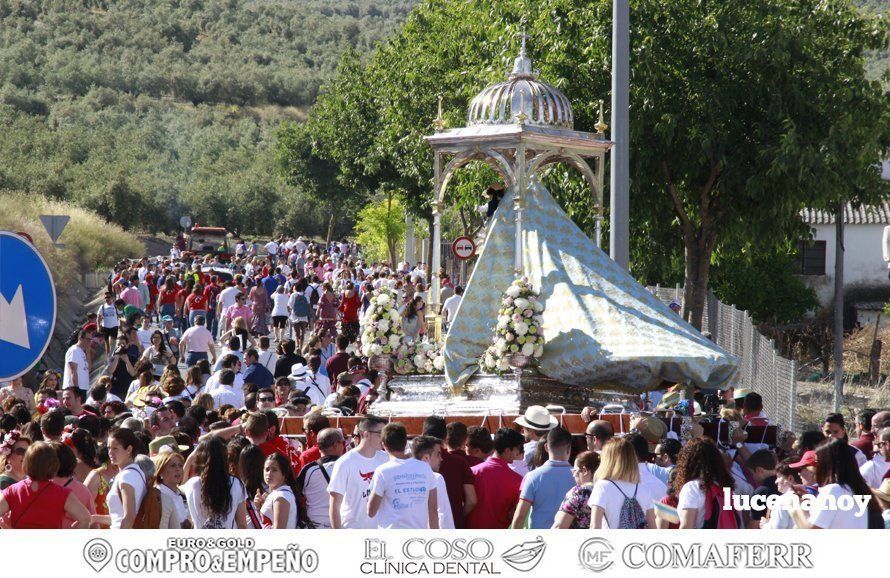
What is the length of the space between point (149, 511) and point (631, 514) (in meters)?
2.87

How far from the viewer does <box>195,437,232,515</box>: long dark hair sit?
8414 millimetres

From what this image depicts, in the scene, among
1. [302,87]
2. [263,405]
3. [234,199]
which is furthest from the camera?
[302,87]

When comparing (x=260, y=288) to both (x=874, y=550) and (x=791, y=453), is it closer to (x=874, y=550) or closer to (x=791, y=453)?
(x=791, y=453)

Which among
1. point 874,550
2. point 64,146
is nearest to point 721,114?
point 874,550

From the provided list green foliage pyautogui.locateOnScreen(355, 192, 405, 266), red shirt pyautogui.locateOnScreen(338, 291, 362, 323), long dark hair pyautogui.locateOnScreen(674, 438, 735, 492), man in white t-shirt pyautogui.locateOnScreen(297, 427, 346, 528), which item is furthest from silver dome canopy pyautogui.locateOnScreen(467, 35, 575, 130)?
green foliage pyautogui.locateOnScreen(355, 192, 405, 266)

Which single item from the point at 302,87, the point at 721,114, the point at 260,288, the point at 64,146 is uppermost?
the point at 302,87

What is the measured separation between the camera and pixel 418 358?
15.8m

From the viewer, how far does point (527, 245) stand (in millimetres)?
15734

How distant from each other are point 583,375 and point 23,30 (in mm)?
133393

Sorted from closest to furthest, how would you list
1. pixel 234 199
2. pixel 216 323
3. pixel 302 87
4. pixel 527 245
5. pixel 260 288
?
pixel 527 245 → pixel 260 288 → pixel 216 323 → pixel 234 199 → pixel 302 87

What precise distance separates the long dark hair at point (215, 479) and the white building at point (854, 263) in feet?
129

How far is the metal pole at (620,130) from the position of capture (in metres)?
16.3

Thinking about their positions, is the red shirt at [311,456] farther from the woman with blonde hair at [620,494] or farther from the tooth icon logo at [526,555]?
the tooth icon logo at [526,555]

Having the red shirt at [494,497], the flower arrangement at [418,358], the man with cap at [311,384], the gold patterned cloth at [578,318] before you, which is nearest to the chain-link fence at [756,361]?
the gold patterned cloth at [578,318]
